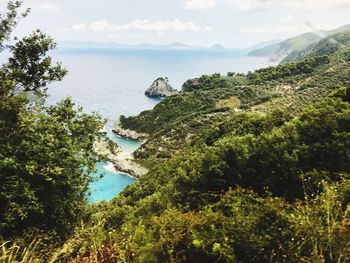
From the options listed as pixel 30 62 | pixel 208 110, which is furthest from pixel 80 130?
pixel 208 110

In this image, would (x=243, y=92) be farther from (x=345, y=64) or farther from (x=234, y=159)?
(x=234, y=159)

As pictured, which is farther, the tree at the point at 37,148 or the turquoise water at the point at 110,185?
the turquoise water at the point at 110,185

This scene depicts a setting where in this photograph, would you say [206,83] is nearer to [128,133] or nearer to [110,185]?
[128,133]

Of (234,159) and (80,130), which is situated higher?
(80,130)

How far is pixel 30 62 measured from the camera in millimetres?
15422

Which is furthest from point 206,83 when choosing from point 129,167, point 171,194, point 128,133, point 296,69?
point 171,194

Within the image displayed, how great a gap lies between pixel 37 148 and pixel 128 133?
120 metres

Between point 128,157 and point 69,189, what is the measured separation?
89.3 metres

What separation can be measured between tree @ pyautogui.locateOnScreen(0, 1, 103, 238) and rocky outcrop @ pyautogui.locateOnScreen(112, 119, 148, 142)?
10795cm

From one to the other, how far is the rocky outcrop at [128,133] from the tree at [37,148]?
108 m

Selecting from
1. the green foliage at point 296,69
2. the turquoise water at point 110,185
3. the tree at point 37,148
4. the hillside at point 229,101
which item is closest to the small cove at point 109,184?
the turquoise water at point 110,185

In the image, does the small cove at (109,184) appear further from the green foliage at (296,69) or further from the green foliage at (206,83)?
the green foliage at (296,69)

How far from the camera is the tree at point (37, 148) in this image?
10.2 meters

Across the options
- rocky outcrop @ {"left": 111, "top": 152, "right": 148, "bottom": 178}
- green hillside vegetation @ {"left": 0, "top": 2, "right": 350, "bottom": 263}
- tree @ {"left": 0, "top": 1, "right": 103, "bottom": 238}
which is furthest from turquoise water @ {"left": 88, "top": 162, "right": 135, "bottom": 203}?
tree @ {"left": 0, "top": 1, "right": 103, "bottom": 238}
